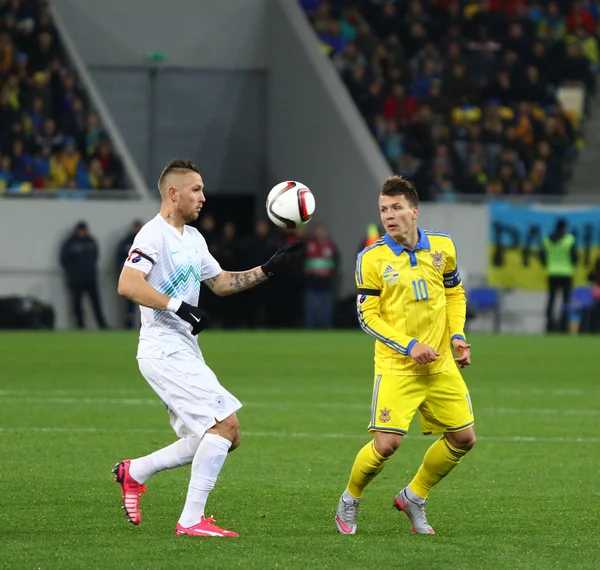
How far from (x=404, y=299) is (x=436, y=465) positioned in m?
0.92

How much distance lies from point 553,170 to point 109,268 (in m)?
9.82

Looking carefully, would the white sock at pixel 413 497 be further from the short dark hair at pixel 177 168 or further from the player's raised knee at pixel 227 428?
the short dark hair at pixel 177 168

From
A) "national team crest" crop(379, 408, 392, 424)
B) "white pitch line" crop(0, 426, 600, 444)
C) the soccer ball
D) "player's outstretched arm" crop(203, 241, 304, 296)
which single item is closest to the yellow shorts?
"national team crest" crop(379, 408, 392, 424)

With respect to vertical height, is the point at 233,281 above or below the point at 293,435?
above

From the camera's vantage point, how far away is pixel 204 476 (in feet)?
21.8

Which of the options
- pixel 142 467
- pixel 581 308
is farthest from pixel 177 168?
pixel 581 308

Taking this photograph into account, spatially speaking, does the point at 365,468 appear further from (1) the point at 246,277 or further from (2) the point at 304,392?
(2) the point at 304,392

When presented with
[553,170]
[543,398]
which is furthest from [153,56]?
[543,398]

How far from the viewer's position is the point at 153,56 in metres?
29.5

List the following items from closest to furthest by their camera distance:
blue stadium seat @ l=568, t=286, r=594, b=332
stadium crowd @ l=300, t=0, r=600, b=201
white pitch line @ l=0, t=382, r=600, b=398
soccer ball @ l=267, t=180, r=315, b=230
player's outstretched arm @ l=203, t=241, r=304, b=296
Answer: player's outstretched arm @ l=203, t=241, r=304, b=296 → soccer ball @ l=267, t=180, r=315, b=230 → white pitch line @ l=0, t=382, r=600, b=398 → blue stadium seat @ l=568, t=286, r=594, b=332 → stadium crowd @ l=300, t=0, r=600, b=201

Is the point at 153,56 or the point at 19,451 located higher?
the point at 153,56

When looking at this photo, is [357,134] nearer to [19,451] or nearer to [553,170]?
[553,170]

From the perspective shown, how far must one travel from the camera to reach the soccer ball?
24.2 feet

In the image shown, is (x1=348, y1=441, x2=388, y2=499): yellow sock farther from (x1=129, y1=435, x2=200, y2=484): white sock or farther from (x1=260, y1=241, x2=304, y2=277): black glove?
(x1=260, y1=241, x2=304, y2=277): black glove
